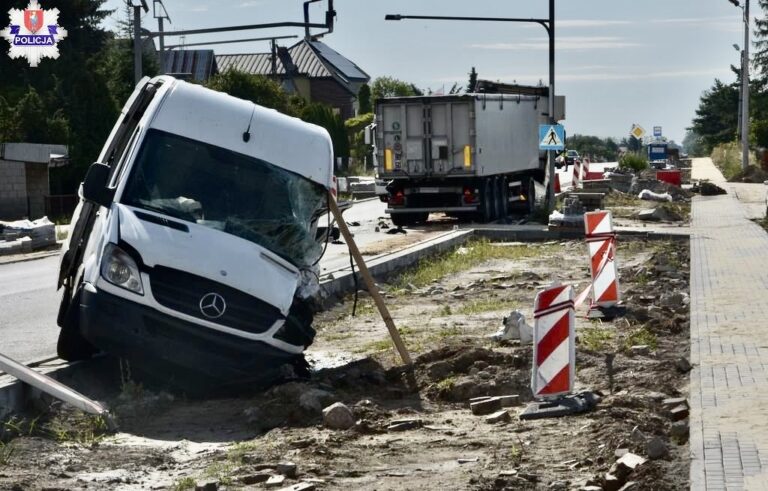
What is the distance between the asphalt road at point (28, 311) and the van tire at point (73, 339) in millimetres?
1067

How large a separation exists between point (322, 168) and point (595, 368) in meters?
2.82

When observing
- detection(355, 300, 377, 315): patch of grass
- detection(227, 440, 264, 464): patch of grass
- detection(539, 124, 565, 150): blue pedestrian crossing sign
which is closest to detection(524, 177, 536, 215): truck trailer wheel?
detection(539, 124, 565, 150): blue pedestrian crossing sign

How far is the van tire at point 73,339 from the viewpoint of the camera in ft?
34.8

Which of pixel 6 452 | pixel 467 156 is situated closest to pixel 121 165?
pixel 6 452

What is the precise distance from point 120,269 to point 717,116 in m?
117

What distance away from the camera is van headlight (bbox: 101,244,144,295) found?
10206 millimetres

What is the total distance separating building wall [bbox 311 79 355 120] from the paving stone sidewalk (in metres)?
97.6

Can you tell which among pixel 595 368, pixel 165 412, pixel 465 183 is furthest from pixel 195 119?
pixel 465 183

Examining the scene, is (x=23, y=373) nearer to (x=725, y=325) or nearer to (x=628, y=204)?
(x=725, y=325)

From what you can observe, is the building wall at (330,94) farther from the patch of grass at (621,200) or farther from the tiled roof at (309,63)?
the patch of grass at (621,200)

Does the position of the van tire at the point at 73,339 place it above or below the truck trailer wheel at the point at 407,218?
above

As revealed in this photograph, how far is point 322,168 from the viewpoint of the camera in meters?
11.7

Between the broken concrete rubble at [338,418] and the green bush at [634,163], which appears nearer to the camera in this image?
the broken concrete rubble at [338,418]

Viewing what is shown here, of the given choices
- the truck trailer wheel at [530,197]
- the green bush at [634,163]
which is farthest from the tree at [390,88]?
the truck trailer wheel at [530,197]
